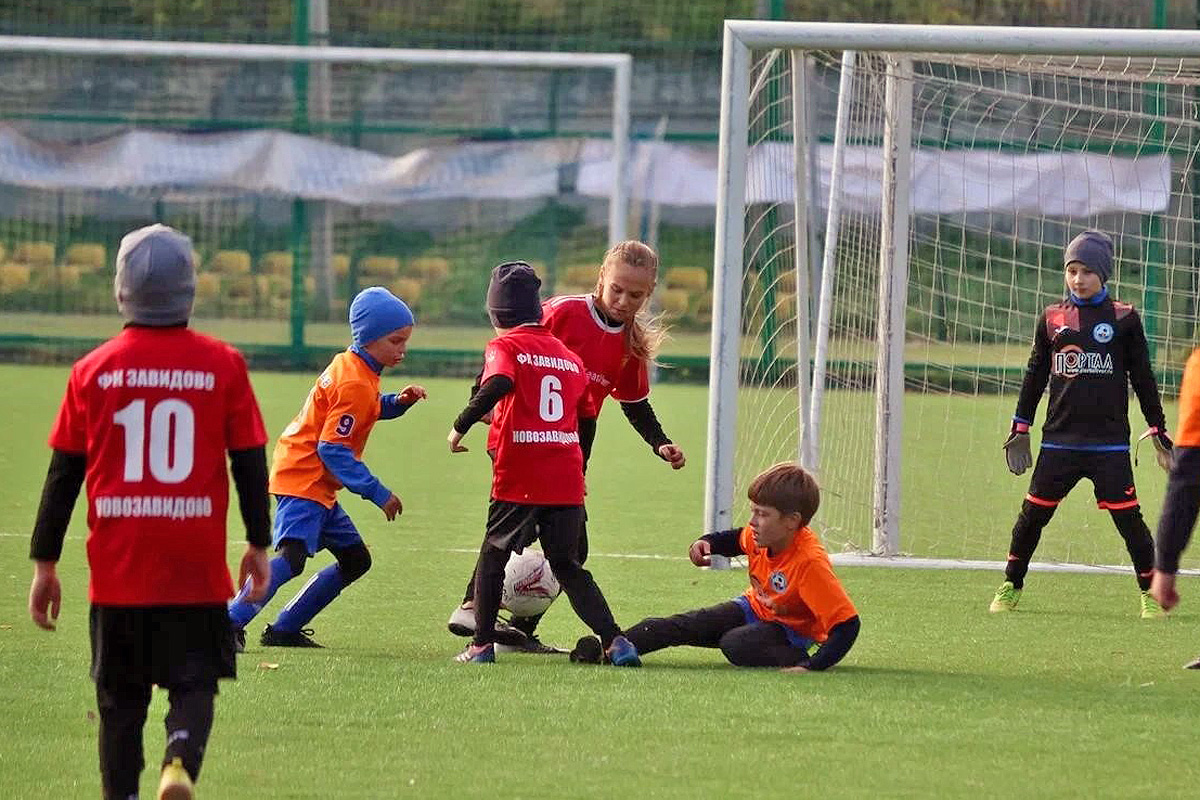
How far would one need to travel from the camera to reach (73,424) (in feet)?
12.5

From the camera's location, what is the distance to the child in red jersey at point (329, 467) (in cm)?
598

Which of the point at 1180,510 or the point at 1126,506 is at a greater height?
the point at 1180,510

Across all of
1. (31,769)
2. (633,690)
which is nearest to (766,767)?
(633,690)

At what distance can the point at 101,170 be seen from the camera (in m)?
19.7

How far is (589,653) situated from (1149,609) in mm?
2541

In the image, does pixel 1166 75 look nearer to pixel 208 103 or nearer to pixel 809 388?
pixel 809 388

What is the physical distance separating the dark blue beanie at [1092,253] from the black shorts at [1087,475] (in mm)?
690

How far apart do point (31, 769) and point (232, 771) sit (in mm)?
489

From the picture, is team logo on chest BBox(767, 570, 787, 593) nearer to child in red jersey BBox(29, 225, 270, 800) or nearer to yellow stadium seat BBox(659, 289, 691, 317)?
child in red jersey BBox(29, 225, 270, 800)

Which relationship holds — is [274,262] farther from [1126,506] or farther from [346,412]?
[346,412]

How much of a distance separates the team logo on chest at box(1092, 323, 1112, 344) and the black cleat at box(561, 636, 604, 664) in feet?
8.36

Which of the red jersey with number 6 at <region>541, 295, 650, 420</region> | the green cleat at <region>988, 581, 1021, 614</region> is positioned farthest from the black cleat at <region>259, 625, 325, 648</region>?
the green cleat at <region>988, 581, 1021, 614</region>

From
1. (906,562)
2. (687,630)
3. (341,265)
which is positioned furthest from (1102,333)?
(341,265)

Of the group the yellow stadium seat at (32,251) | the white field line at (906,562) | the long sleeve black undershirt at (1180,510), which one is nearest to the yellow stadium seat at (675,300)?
the yellow stadium seat at (32,251)
